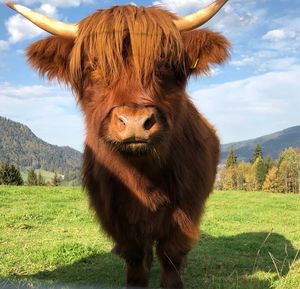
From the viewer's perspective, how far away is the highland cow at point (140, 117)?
4023mm

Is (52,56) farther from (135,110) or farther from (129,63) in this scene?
(135,110)

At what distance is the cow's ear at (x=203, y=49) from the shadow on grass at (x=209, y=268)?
6.67 ft

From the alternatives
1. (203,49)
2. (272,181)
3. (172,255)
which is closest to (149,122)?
(203,49)

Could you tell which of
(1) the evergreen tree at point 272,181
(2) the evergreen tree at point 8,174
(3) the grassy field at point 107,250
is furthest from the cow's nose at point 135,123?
(1) the evergreen tree at point 272,181

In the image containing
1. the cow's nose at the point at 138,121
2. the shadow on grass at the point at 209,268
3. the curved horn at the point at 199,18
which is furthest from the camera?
the shadow on grass at the point at 209,268

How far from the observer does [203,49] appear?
483 centimetres

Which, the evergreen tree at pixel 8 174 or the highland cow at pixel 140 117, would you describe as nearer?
the highland cow at pixel 140 117

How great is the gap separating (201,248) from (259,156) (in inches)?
3325

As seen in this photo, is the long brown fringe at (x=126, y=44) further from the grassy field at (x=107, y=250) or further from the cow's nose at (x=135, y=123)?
the grassy field at (x=107, y=250)

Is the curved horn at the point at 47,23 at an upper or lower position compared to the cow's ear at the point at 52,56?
upper

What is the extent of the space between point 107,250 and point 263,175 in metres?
78.6


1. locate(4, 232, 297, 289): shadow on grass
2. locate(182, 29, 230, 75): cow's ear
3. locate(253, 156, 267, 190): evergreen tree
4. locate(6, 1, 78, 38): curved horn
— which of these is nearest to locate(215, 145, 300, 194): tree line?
locate(253, 156, 267, 190): evergreen tree

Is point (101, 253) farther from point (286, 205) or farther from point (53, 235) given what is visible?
Answer: point (286, 205)

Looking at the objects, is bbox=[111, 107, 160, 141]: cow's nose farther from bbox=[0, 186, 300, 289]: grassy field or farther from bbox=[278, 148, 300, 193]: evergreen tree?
bbox=[278, 148, 300, 193]: evergreen tree
